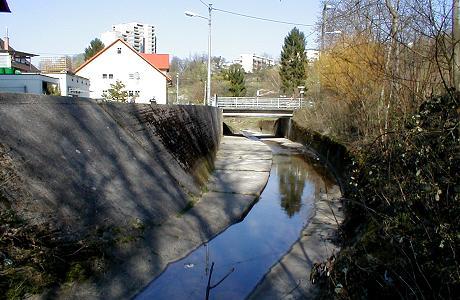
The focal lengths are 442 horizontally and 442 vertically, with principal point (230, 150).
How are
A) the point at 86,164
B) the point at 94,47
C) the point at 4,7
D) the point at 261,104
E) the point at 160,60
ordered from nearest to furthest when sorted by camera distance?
the point at 86,164 < the point at 4,7 < the point at 261,104 < the point at 160,60 < the point at 94,47

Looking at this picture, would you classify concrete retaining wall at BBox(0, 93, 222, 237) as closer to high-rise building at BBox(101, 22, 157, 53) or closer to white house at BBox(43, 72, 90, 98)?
white house at BBox(43, 72, 90, 98)

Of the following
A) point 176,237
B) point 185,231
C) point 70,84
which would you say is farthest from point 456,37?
point 70,84

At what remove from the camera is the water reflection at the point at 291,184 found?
1378 cm

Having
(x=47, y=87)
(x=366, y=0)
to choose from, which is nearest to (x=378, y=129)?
(x=366, y=0)

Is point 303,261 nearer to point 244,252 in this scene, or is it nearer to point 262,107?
point 244,252

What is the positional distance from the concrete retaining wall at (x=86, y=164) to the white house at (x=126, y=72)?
43529mm

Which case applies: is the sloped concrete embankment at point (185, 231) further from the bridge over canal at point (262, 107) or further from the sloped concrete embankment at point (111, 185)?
the bridge over canal at point (262, 107)

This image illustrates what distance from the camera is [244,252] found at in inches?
358

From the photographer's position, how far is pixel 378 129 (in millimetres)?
11070

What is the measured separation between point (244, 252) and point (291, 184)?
9163 mm

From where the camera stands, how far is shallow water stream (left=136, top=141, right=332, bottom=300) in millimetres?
7076

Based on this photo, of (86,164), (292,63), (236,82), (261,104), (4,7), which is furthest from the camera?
(236,82)

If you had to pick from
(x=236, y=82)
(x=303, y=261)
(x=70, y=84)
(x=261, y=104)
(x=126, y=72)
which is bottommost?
(x=303, y=261)

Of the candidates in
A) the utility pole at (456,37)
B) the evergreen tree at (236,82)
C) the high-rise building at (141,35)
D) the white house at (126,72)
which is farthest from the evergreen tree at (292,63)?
the high-rise building at (141,35)
